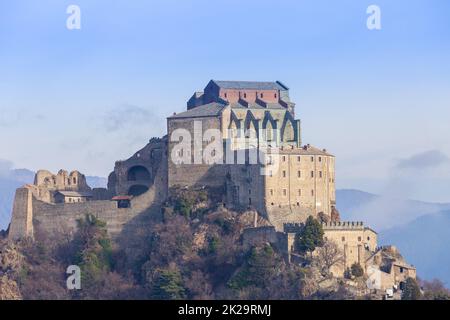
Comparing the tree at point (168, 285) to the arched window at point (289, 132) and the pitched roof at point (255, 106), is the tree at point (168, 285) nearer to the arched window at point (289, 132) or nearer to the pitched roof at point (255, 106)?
the arched window at point (289, 132)

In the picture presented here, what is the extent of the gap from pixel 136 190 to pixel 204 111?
833cm

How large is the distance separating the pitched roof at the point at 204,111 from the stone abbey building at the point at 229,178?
10cm

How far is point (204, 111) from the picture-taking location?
10675 centimetres

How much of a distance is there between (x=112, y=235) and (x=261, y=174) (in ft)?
44.0

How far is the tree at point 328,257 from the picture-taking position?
3733 inches

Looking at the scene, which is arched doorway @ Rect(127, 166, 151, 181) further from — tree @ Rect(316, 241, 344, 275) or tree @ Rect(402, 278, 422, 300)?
tree @ Rect(402, 278, 422, 300)

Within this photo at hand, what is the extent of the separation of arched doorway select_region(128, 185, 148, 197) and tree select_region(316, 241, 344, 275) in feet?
61.9

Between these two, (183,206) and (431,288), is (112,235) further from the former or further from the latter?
(431,288)

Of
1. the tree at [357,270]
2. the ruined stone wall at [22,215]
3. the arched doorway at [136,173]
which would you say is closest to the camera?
the tree at [357,270]

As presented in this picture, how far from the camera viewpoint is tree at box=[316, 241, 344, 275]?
94812mm
